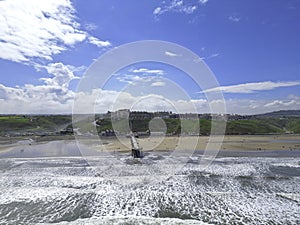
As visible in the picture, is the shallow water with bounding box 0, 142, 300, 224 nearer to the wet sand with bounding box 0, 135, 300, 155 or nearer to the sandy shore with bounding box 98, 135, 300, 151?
the wet sand with bounding box 0, 135, 300, 155

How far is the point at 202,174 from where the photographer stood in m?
18.6

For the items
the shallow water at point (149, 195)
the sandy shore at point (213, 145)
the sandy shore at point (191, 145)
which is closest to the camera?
the shallow water at point (149, 195)

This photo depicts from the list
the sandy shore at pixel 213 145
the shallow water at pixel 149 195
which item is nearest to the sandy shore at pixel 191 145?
the sandy shore at pixel 213 145

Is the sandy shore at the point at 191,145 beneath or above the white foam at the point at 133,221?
above

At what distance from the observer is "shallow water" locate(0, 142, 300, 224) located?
11.0 m

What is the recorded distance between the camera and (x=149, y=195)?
45.0ft

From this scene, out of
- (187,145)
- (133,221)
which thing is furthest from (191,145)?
(133,221)

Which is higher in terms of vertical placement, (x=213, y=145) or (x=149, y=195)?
(x=213, y=145)

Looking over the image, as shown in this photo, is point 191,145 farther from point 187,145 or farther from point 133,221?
point 133,221

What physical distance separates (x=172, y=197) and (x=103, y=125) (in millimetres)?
57950

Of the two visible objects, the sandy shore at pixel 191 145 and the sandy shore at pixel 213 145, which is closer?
the sandy shore at pixel 191 145

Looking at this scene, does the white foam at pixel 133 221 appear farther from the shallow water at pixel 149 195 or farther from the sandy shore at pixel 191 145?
the sandy shore at pixel 191 145

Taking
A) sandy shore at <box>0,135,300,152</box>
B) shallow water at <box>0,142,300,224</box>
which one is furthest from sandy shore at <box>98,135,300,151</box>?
shallow water at <box>0,142,300,224</box>

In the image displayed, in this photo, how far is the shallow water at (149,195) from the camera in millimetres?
10953
